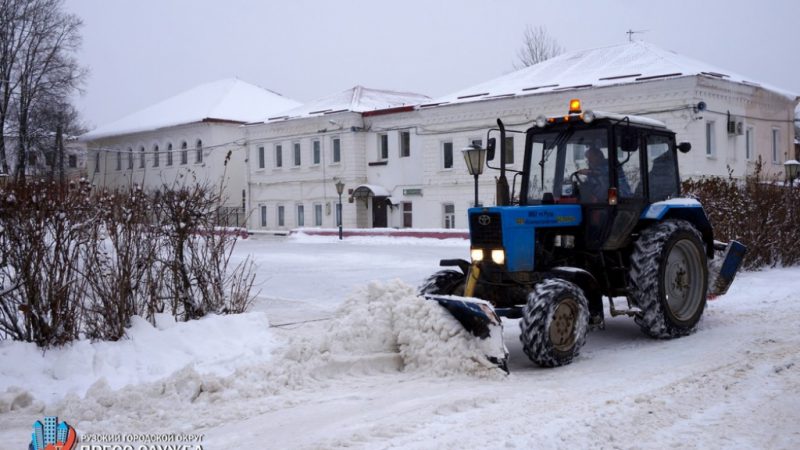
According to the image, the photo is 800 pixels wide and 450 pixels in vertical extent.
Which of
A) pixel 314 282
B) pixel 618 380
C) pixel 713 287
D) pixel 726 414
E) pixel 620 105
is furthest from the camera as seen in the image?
pixel 620 105

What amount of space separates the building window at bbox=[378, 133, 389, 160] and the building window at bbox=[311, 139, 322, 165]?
388cm

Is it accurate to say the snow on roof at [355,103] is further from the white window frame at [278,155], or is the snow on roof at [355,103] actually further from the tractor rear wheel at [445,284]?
the tractor rear wheel at [445,284]

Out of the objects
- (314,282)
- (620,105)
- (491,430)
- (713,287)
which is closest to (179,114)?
(620,105)

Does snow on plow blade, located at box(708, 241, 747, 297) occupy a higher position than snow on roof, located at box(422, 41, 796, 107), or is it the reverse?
snow on roof, located at box(422, 41, 796, 107)

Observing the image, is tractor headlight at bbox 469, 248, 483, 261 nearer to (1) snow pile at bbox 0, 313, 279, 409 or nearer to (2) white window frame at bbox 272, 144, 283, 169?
(1) snow pile at bbox 0, 313, 279, 409

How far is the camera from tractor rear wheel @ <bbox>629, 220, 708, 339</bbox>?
9.27 metres

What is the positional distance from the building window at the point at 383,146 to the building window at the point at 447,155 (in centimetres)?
435

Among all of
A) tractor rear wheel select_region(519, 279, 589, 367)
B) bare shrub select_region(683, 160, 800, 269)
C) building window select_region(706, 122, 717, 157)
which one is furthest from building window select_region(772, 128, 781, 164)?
tractor rear wheel select_region(519, 279, 589, 367)

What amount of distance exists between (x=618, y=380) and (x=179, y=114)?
172ft

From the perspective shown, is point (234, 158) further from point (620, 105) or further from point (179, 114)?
point (620, 105)

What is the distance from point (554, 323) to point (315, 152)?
39503 mm

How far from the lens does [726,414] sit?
20.5 feet

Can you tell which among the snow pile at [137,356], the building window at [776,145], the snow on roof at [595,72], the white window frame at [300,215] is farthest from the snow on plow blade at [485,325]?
the white window frame at [300,215]

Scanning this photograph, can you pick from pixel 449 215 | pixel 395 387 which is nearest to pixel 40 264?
pixel 395 387
